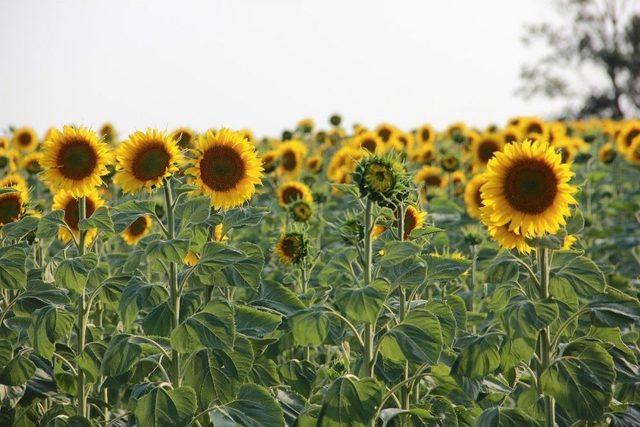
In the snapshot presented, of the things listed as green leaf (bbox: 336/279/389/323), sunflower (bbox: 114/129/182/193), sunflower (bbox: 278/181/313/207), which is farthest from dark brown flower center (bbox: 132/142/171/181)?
sunflower (bbox: 278/181/313/207)

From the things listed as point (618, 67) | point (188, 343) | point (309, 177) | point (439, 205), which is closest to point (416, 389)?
point (188, 343)

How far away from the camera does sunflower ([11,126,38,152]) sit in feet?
32.1

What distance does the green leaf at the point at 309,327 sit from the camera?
8.20 ft

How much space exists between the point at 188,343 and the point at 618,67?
31.3 meters

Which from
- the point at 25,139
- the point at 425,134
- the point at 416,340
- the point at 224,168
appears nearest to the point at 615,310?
the point at 416,340

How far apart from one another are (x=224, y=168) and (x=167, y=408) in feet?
3.28

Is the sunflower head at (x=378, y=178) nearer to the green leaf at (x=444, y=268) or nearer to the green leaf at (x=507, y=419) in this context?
the green leaf at (x=444, y=268)

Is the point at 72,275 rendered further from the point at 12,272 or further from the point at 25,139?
the point at 25,139

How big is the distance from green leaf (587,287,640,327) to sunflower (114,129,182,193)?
146cm

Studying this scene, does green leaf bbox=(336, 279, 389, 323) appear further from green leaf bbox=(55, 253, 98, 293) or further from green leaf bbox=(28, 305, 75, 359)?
green leaf bbox=(28, 305, 75, 359)

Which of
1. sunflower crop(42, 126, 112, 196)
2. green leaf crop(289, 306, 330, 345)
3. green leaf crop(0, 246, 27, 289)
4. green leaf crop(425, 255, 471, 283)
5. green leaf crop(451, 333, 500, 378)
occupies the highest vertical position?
sunflower crop(42, 126, 112, 196)

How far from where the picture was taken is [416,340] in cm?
252

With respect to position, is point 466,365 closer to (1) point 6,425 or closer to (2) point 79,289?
(2) point 79,289

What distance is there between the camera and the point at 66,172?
3451 millimetres
